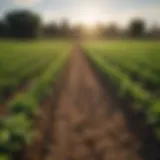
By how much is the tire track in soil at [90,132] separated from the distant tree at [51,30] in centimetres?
128

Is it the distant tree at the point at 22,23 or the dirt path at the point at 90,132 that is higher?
the distant tree at the point at 22,23

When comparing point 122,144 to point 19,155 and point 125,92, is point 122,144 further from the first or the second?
point 125,92

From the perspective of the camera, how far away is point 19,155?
443 centimetres

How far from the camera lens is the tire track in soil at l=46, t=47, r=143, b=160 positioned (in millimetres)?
4680

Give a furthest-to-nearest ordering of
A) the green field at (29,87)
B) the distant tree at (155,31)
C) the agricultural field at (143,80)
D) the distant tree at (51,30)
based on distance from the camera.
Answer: the agricultural field at (143,80) < the distant tree at (155,31) < the distant tree at (51,30) < the green field at (29,87)

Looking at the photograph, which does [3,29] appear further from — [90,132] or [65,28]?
[90,132]

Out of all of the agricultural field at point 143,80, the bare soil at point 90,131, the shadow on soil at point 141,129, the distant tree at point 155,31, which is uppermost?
the distant tree at point 155,31

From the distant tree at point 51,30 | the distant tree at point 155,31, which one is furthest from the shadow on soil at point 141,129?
the distant tree at point 51,30

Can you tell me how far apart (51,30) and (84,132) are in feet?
4.74

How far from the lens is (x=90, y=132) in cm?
552

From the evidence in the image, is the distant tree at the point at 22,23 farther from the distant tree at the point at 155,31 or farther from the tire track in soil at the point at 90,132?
the distant tree at the point at 155,31

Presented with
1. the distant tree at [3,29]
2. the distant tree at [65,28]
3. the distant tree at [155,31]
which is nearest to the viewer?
the distant tree at [3,29]

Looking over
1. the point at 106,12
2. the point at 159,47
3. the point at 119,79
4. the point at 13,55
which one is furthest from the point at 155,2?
the point at 119,79

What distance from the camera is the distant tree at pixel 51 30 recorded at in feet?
17.2
